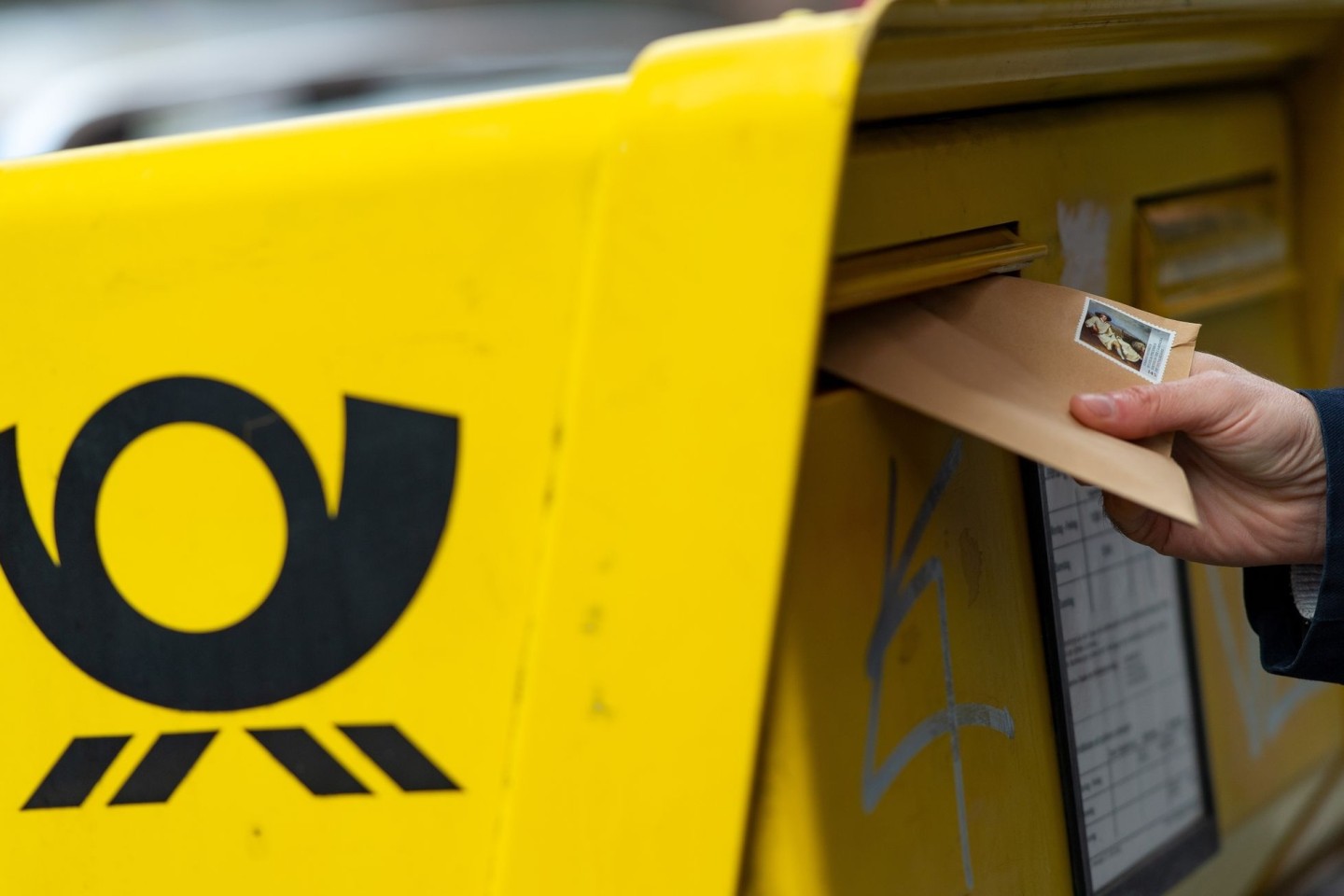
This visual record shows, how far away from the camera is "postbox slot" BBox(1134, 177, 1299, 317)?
5.80 ft

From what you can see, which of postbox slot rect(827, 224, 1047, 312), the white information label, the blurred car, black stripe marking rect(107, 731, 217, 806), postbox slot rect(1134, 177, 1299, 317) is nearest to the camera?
postbox slot rect(827, 224, 1047, 312)

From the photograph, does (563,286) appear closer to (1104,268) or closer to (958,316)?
(958,316)

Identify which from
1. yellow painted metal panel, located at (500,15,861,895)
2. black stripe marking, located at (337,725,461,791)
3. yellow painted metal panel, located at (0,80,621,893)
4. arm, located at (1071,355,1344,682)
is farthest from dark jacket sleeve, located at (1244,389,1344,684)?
black stripe marking, located at (337,725,461,791)

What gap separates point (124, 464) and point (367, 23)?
20.1 ft

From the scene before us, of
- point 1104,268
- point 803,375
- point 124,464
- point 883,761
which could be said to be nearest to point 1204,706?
point 1104,268

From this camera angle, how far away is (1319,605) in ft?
4.96

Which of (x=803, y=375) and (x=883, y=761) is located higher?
(x=803, y=375)

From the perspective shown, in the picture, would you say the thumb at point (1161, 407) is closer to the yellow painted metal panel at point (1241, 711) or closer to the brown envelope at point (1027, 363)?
the brown envelope at point (1027, 363)

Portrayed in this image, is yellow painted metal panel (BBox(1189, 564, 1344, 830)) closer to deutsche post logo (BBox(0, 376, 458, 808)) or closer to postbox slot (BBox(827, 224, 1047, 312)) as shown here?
postbox slot (BBox(827, 224, 1047, 312))

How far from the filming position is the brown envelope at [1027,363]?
1188 millimetres

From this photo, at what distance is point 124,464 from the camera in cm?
135

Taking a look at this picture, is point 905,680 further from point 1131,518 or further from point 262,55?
point 262,55

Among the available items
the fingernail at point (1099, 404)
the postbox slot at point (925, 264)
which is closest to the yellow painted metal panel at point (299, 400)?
the postbox slot at point (925, 264)

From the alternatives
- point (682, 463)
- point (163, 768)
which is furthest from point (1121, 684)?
point (163, 768)
